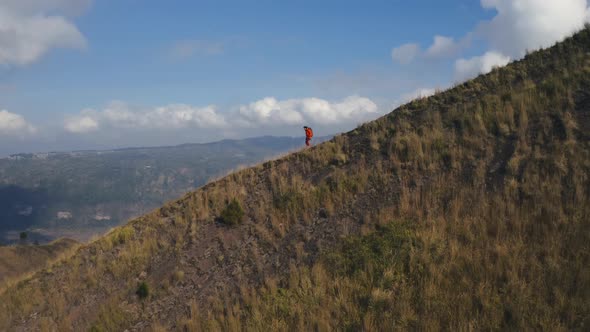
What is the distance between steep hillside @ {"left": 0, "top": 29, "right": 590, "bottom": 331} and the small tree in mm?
86

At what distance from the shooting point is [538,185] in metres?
8.49

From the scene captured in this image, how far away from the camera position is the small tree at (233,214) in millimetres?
12883

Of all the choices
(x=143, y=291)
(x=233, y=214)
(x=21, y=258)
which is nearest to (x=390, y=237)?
(x=233, y=214)

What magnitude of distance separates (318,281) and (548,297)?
172 inches

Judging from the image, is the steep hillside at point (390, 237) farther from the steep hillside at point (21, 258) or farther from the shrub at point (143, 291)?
the steep hillside at point (21, 258)

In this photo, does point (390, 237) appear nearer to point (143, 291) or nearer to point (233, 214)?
point (233, 214)

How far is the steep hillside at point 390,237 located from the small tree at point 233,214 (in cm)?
9

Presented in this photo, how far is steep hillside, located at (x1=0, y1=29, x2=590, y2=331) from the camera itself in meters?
6.07

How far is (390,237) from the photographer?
8562 mm

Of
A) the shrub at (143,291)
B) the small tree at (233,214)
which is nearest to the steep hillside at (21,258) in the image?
the shrub at (143,291)

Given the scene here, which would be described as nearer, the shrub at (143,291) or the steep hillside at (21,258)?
the shrub at (143,291)

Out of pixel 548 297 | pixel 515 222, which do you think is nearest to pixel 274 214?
pixel 515 222

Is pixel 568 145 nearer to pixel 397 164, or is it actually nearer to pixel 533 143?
pixel 533 143

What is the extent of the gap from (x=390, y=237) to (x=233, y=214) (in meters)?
6.57
